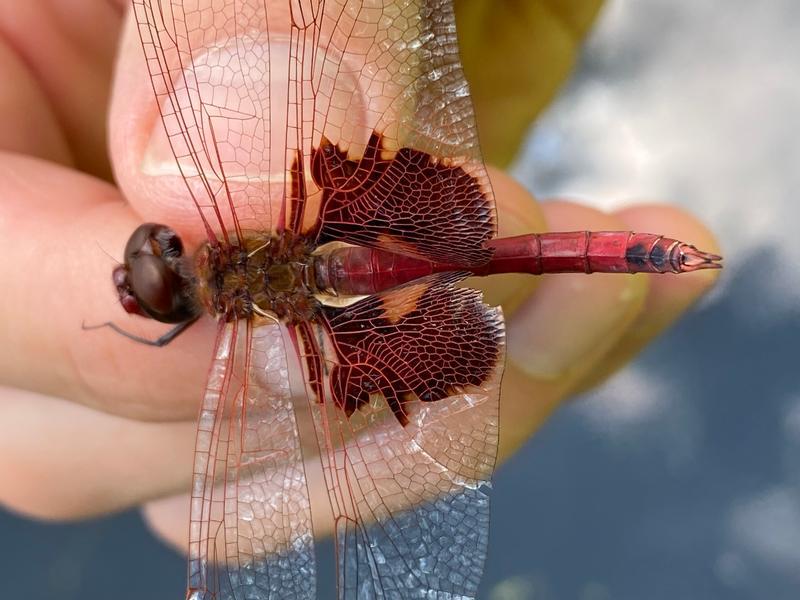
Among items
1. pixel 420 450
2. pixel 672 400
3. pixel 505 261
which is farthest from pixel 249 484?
pixel 672 400

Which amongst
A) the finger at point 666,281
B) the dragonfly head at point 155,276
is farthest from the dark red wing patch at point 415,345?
the finger at point 666,281

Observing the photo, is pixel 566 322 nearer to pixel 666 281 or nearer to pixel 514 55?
pixel 666 281

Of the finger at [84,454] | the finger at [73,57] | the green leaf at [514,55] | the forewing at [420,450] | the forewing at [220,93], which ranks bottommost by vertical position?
the finger at [84,454]

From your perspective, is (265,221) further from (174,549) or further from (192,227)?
(174,549)

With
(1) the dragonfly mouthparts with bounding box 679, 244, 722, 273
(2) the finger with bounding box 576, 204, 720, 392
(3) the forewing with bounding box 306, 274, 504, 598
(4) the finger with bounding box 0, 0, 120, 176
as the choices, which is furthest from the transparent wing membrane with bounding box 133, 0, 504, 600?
(4) the finger with bounding box 0, 0, 120, 176

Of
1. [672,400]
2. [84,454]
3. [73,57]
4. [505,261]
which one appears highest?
[73,57]

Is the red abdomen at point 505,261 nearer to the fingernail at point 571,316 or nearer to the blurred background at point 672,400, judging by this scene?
the fingernail at point 571,316
